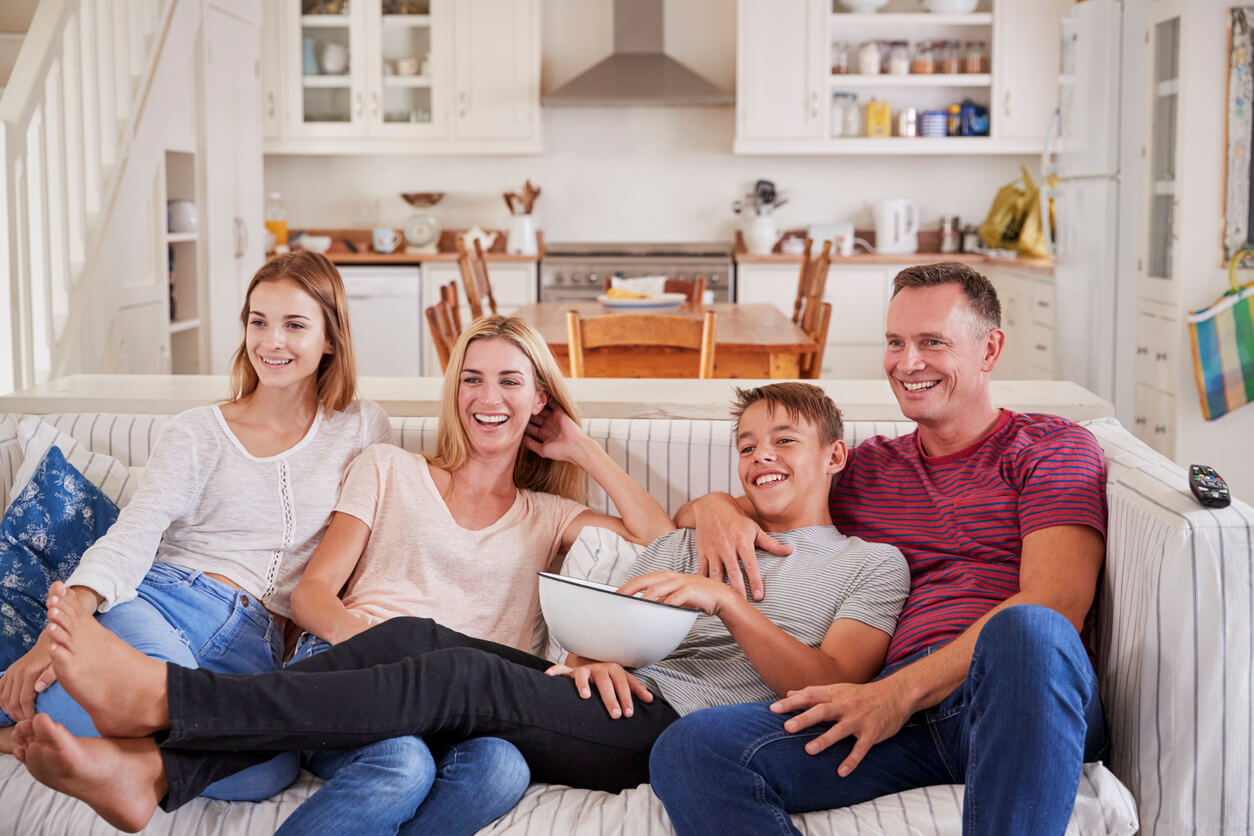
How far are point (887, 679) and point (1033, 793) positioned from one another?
0.23 m

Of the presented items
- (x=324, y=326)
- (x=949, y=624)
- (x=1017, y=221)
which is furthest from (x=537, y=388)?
(x=1017, y=221)

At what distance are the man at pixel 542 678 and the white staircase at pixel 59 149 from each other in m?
2.10

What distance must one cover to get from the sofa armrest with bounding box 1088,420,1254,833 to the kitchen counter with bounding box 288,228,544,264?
471 centimetres

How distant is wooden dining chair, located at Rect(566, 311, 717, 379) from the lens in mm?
2938

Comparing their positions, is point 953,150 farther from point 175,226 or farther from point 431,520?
point 431,520

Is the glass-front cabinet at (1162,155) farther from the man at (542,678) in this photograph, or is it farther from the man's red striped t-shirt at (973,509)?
the man at (542,678)

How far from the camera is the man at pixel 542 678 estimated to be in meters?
1.35

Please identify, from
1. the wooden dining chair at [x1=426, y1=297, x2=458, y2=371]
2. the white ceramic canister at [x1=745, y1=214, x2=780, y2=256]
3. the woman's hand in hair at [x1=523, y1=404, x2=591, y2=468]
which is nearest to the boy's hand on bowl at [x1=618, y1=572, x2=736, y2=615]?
the woman's hand in hair at [x1=523, y1=404, x2=591, y2=468]

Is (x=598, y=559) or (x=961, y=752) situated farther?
(x=598, y=559)

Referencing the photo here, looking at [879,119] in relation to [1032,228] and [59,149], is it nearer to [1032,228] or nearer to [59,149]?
[1032,228]

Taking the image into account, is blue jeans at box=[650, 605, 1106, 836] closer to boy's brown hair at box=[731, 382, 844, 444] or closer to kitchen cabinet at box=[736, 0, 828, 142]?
boy's brown hair at box=[731, 382, 844, 444]

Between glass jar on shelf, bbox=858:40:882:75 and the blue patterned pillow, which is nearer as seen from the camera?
the blue patterned pillow

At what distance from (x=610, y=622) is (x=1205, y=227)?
3.31 meters

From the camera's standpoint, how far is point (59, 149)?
3457 mm
